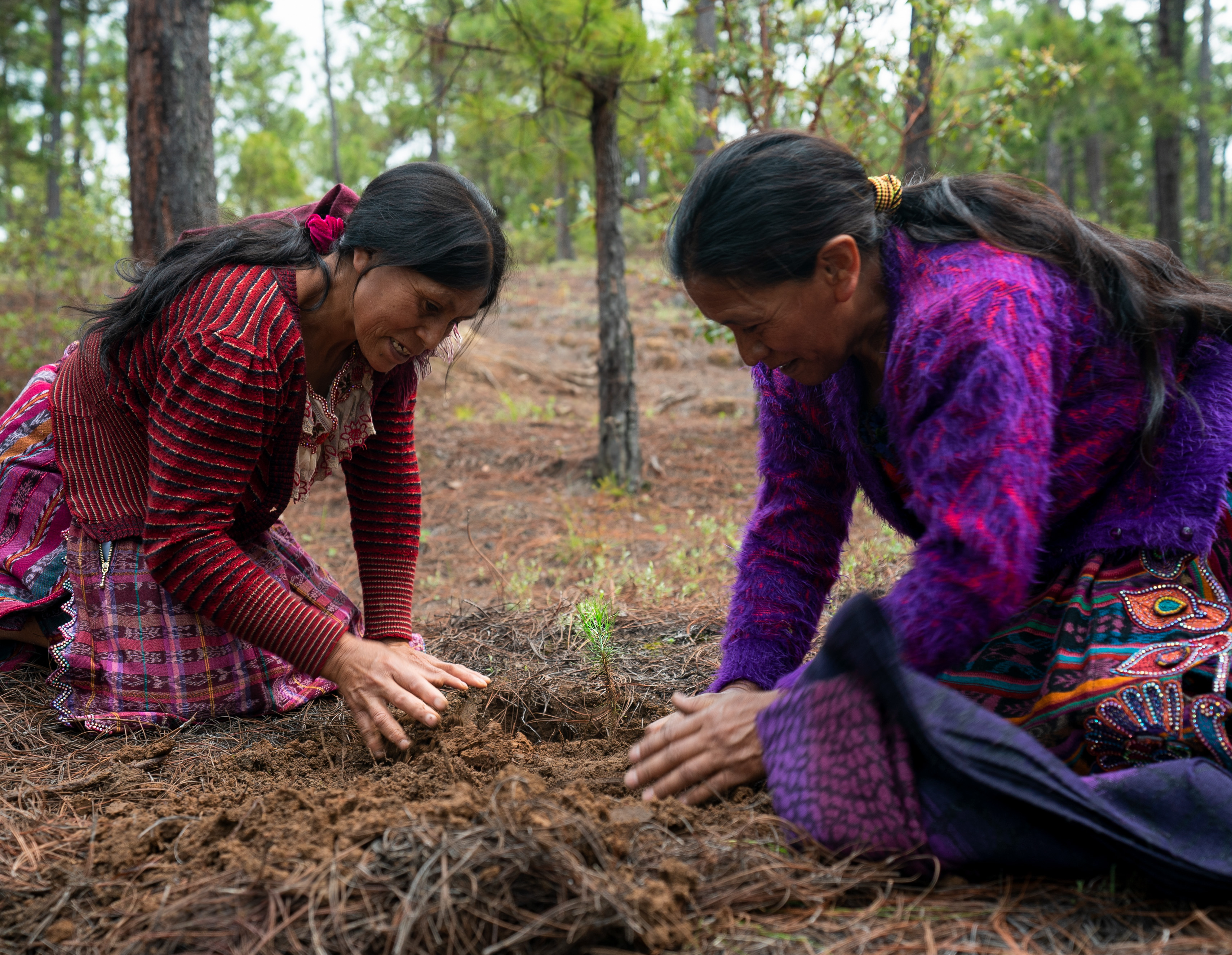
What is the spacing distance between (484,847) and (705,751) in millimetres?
482

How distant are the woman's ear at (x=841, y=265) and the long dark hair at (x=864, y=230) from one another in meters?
0.02

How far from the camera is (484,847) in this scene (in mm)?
1310

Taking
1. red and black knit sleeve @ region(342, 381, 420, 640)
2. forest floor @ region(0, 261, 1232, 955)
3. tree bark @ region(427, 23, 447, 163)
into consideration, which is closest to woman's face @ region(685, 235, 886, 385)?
forest floor @ region(0, 261, 1232, 955)

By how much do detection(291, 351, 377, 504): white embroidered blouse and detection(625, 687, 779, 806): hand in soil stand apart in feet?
3.83

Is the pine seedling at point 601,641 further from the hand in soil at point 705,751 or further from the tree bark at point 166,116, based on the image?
the tree bark at point 166,116

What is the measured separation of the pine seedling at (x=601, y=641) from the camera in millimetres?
2180

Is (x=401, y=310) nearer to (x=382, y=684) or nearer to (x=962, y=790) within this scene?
(x=382, y=684)

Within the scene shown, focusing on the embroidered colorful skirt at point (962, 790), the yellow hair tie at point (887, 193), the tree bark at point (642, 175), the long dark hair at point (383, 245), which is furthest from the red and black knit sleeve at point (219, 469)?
the tree bark at point (642, 175)

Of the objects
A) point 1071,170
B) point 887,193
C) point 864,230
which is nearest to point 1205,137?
point 1071,170

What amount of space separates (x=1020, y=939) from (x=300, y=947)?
1019 mm

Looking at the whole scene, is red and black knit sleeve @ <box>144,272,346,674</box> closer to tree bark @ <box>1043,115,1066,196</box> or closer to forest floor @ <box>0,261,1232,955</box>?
forest floor @ <box>0,261,1232,955</box>

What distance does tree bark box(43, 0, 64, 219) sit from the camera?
8594 mm

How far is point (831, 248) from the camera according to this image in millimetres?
1562

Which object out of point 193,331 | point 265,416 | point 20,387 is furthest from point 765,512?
point 20,387
